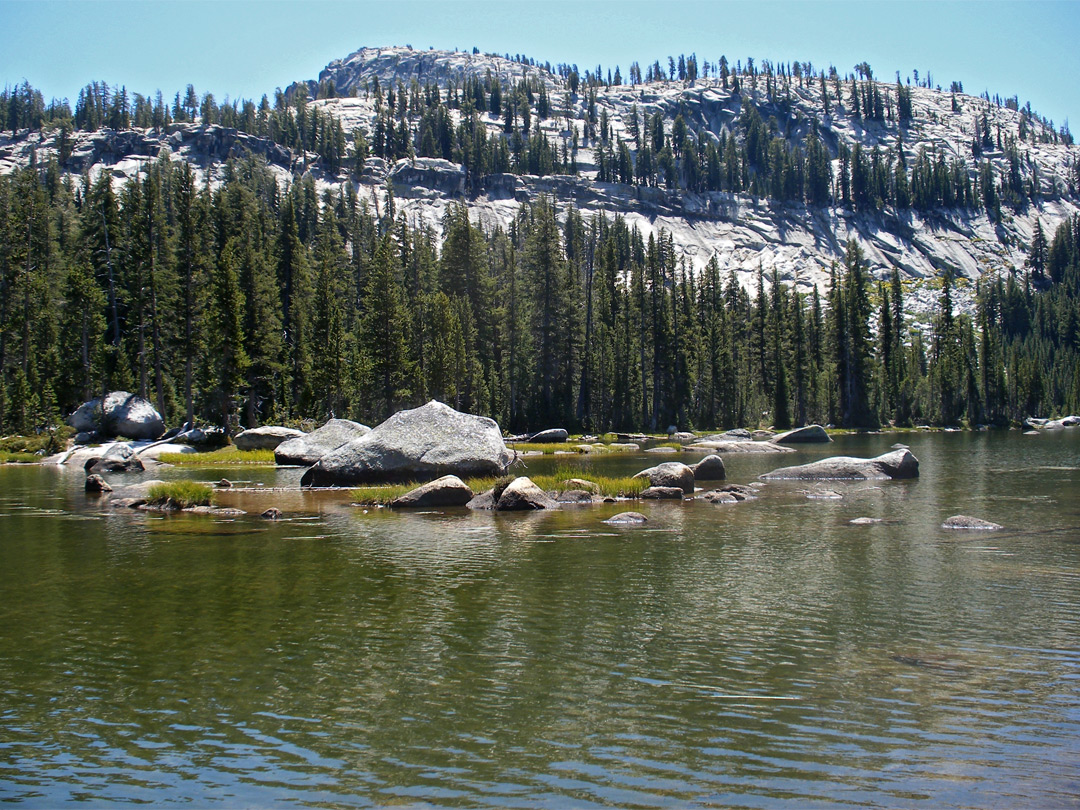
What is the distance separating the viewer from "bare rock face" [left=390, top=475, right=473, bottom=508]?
27297 mm

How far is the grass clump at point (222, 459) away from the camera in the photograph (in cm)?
4612

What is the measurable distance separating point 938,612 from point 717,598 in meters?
3.62

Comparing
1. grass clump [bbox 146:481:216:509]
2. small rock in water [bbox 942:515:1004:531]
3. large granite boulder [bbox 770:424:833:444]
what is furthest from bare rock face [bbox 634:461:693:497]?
large granite boulder [bbox 770:424:833:444]

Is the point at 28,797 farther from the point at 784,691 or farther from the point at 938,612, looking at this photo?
the point at 938,612

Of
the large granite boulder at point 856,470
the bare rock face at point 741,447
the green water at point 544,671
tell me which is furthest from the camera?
the bare rock face at point 741,447

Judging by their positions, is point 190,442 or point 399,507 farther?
point 190,442

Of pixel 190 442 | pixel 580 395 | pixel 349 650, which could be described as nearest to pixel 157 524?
pixel 349 650

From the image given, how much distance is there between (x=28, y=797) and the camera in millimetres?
6750

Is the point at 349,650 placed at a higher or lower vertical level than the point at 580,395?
lower

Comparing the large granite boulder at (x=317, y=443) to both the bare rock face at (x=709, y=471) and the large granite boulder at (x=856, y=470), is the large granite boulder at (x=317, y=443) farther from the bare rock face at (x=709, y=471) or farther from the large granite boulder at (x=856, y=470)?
the large granite boulder at (x=856, y=470)

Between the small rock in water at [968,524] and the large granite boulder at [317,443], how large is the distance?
28.9 m

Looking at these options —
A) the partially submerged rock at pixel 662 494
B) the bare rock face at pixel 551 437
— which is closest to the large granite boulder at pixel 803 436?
the bare rock face at pixel 551 437

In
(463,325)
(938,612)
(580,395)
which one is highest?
(463,325)

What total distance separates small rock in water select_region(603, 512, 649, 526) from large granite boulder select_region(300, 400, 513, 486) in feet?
31.0
